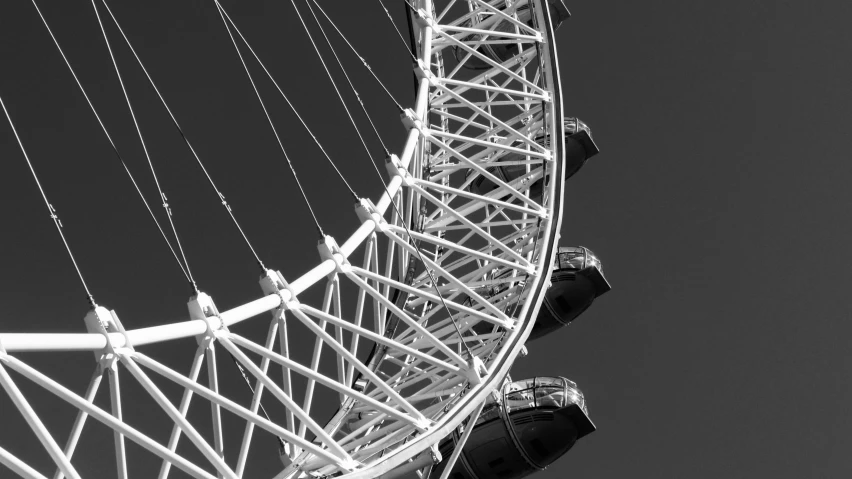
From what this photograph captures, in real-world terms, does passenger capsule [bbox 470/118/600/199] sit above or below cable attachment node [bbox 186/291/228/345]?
above

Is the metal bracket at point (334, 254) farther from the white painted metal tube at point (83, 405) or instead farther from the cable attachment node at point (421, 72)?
the cable attachment node at point (421, 72)

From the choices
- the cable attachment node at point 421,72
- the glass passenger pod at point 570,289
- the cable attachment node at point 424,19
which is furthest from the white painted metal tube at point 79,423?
the cable attachment node at point 424,19

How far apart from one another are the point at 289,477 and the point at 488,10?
55.0 ft

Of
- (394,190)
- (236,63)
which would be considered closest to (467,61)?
(394,190)

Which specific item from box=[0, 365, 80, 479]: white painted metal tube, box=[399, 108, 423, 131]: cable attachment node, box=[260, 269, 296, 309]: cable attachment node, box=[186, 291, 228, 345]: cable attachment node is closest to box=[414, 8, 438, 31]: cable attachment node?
box=[399, 108, 423, 131]: cable attachment node

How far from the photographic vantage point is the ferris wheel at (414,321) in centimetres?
1688

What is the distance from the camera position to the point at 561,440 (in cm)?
2581

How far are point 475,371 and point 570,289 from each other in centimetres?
769

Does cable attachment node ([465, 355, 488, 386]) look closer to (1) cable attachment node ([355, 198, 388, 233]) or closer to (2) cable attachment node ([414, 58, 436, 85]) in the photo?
(1) cable attachment node ([355, 198, 388, 233])

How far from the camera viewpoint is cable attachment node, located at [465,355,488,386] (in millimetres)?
23766

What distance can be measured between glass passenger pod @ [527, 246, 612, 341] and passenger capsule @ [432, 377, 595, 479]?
Answer: 15.0ft

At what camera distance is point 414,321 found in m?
23.3

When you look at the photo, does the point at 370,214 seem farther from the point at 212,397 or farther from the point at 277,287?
the point at 212,397

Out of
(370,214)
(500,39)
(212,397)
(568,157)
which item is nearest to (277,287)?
(212,397)
